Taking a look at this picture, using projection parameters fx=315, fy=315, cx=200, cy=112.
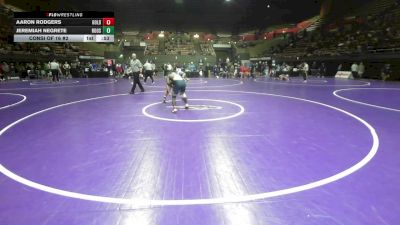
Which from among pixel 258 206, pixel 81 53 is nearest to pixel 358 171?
pixel 258 206

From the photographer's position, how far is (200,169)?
15.1 ft

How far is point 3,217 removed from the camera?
10.5ft

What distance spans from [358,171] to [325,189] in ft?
3.05
